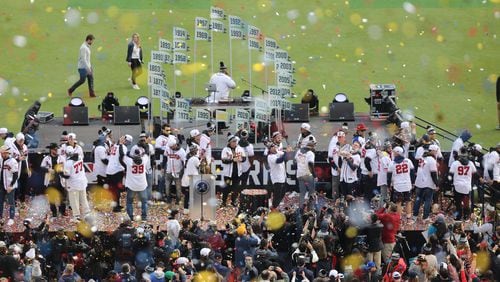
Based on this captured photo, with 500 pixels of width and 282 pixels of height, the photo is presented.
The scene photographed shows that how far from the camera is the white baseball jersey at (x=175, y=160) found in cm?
3253

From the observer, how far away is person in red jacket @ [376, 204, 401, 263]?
29.9m

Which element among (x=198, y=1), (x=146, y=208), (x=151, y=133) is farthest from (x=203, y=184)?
(x=198, y=1)

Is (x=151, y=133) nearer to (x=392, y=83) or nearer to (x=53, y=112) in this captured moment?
(x=53, y=112)

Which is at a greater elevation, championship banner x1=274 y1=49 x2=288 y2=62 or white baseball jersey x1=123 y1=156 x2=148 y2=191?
championship banner x1=274 y1=49 x2=288 y2=62

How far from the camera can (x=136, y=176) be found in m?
31.8

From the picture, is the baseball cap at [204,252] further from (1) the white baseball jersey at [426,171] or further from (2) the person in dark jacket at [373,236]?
(1) the white baseball jersey at [426,171]

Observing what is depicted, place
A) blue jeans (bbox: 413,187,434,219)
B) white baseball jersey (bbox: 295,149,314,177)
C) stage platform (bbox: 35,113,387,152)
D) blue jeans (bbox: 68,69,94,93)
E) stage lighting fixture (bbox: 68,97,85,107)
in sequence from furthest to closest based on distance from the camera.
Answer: blue jeans (bbox: 68,69,94,93) < stage lighting fixture (bbox: 68,97,85,107) < stage platform (bbox: 35,113,387,152) < white baseball jersey (bbox: 295,149,314,177) < blue jeans (bbox: 413,187,434,219)

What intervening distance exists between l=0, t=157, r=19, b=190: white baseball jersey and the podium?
3.20 metres

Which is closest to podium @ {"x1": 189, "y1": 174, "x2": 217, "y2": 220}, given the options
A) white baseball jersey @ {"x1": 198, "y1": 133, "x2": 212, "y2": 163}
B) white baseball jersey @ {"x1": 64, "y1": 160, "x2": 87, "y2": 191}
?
white baseball jersey @ {"x1": 198, "y1": 133, "x2": 212, "y2": 163}

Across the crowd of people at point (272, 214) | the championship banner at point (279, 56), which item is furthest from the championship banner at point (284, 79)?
the crowd of people at point (272, 214)

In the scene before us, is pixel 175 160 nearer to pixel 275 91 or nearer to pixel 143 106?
pixel 275 91

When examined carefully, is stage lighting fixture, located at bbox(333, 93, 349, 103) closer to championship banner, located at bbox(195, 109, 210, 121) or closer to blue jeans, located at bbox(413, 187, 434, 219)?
championship banner, located at bbox(195, 109, 210, 121)

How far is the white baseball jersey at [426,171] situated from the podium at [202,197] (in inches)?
147

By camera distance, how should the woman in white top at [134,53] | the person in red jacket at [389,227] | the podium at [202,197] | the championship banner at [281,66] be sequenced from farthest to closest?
1. the woman in white top at [134,53]
2. the championship banner at [281,66]
3. the podium at [202,197]
4. the person in red jacket at [389,227]
